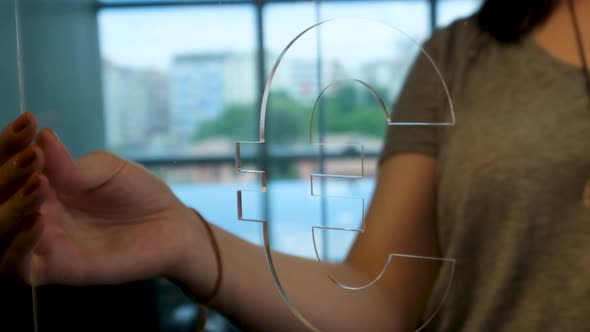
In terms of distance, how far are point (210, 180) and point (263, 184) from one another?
36mm

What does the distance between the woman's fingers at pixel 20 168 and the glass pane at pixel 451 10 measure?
197mm

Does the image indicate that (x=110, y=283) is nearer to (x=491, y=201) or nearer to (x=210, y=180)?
(x=210, y=180)

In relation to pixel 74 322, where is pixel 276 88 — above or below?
above

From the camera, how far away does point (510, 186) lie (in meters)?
0.28

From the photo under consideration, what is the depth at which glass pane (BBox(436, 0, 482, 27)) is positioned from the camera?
29cm

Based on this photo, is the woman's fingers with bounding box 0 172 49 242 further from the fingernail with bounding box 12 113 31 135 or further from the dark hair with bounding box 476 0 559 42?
the dark hair with bounding box 476 0 559 42

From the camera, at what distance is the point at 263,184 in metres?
0.28

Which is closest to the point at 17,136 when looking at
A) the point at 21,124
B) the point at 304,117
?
the point at 21,124

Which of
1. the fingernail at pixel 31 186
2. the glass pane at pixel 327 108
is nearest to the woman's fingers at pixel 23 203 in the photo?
the fingernail at pixel 31 186

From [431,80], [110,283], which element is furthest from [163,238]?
[431,80]

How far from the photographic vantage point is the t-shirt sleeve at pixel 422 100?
0.29 m

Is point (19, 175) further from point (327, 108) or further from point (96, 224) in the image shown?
point (327, 108)

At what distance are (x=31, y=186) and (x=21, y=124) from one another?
27 mm

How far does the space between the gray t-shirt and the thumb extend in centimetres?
15
